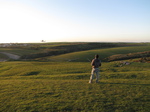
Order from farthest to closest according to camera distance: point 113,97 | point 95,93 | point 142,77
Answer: point 142,77 < point 95,93 < point 113,97

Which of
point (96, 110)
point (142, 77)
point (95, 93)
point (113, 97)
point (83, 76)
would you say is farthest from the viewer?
point (83, 76)

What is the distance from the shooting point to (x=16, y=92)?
51.0ft

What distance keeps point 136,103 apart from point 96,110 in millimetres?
4139

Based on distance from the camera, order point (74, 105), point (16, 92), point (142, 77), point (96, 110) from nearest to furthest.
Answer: point (96, 110) → point (74, 105) → point (16, 92) → point (142, 77)

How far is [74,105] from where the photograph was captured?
11.9 metres

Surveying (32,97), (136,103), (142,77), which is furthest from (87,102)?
(142,77)

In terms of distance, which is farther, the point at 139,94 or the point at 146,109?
the point at 139,94

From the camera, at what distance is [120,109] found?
11.2 meters

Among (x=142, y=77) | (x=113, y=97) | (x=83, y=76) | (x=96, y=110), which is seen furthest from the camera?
(x=83, y=76)

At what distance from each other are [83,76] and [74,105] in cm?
1394

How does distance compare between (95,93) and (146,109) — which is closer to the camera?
(146,109)

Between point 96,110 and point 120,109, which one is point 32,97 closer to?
point 96,110

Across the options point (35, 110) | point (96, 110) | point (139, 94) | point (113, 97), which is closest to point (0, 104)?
point (35, 110)

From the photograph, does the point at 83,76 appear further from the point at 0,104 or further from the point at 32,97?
the point at 0,104
